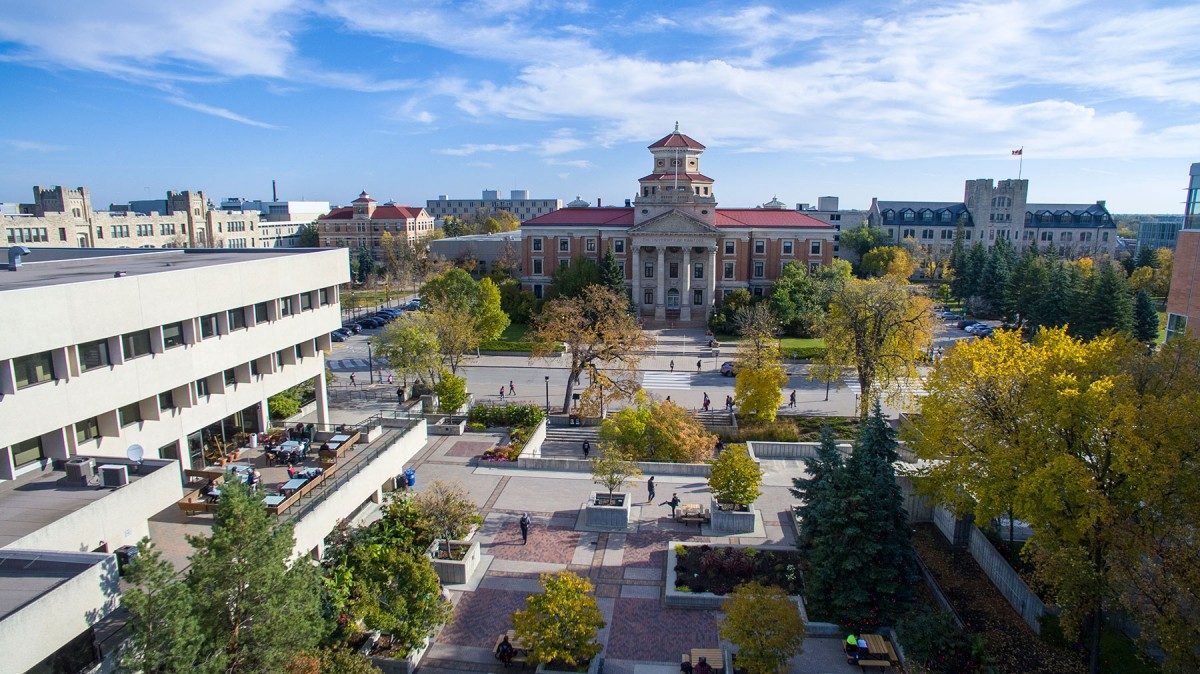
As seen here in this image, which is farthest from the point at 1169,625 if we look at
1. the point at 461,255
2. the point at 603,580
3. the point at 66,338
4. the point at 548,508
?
the point at 461,255

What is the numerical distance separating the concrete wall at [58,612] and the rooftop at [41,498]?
146cm

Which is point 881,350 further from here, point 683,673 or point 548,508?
point 683,673

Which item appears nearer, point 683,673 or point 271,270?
point 683,673

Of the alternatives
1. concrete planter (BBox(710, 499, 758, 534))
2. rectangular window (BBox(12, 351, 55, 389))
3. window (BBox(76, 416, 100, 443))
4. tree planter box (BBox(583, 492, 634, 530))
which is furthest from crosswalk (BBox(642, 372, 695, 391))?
rectangular window (BBox(12, 351, 55, 389))

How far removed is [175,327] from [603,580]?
1428cm

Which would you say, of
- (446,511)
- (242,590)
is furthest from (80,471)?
(446,511)

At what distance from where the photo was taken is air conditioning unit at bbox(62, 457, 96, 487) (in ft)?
48.5

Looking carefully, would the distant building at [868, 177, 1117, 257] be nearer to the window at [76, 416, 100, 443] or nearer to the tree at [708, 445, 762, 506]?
the tree at [708, 445, 762, 506]

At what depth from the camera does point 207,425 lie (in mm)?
20719

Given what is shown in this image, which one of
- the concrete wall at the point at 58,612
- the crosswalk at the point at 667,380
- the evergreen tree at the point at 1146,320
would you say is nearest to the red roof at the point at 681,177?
the crosswalk at the point at 667,380

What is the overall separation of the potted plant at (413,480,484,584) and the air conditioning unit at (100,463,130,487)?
911 cm

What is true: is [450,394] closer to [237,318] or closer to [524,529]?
[524,529]

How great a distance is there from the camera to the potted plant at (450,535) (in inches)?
850

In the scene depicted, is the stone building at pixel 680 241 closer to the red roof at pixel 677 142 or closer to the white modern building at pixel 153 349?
the red roof at pixel 677 142
